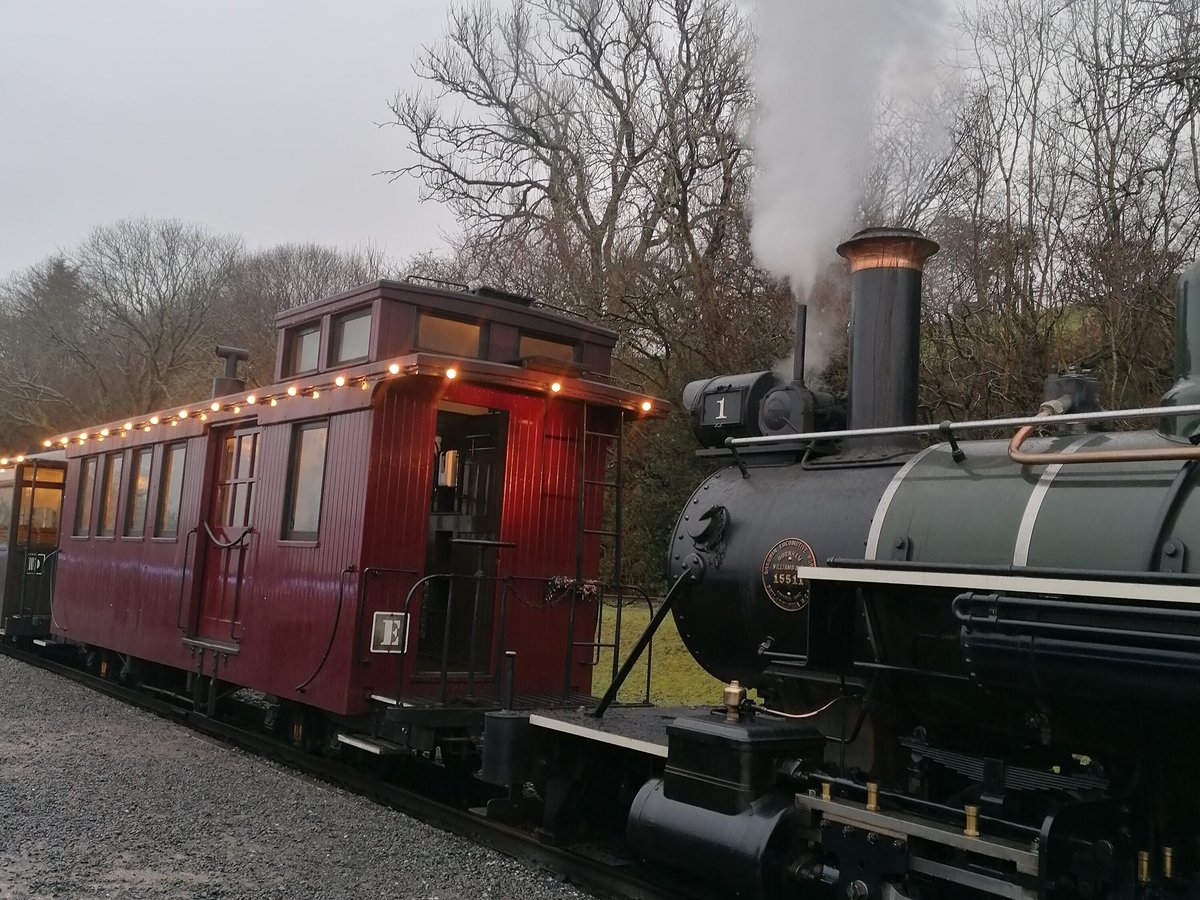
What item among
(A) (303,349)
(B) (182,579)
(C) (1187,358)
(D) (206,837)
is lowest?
(D) (206,837)

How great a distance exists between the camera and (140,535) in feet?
34.8

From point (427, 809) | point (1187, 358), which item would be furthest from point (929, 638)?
point (427, 809)

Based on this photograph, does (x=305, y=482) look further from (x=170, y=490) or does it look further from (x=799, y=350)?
(x=799, y=350)

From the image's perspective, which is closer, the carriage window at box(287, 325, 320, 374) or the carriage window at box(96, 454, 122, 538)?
the carriage window at box(287, 325, 320, 374)

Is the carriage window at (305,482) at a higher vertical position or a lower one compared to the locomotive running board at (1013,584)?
higher

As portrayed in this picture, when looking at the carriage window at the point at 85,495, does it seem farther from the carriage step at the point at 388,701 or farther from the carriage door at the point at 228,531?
the carriage step at the point at 388,701

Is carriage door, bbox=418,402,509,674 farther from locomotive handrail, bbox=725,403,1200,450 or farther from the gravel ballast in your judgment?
locomotive handrail, bbox=725,403,1200,450

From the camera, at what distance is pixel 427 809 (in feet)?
21.3

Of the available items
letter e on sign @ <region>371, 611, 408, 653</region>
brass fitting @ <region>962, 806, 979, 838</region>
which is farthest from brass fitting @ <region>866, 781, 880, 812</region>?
letter e on sign @ <region>371, 611, 408, 653</region>

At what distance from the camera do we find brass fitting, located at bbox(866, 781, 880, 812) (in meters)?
3.88

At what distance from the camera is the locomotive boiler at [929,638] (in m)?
3.30

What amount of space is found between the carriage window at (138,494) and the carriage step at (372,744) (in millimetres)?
4863

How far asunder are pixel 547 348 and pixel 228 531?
3.21m

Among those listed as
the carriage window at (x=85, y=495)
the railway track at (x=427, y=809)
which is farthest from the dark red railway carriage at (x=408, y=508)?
the carriage window at (x=85, y=495)
